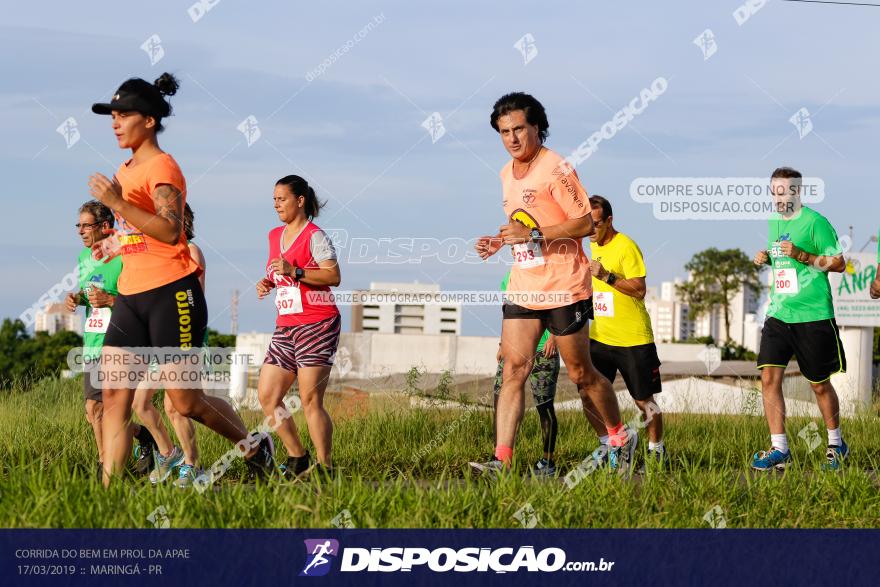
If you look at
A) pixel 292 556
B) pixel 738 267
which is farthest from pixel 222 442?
pixel 738 267

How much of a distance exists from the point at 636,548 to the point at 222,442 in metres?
3.89

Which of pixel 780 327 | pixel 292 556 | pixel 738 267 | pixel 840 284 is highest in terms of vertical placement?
pixel 738 267

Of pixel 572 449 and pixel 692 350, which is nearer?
pixel 572 449

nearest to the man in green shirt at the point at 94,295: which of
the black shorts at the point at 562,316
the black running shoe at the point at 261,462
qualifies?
the black running shoe at the point at 261,462

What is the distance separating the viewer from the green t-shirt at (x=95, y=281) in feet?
22.2

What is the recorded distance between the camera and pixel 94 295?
6645 mm

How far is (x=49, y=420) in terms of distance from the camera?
8.63 meters

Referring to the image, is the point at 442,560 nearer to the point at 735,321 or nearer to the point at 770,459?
the point at 770,459

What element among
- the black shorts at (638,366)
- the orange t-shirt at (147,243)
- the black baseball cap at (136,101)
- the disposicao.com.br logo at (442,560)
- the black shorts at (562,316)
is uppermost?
the black baseball cap at (136,101)

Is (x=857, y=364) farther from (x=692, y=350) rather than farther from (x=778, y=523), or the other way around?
(x=692, y=350)

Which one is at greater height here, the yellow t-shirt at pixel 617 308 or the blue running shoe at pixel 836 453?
the yellow t-shirt at pixel 617 308

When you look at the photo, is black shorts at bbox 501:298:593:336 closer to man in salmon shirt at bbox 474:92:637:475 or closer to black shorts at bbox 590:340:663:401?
man in salmon shirt at bbox 474:92:637:475

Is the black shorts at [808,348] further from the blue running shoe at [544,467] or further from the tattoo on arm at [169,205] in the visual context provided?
the tattoo on arm at [169,205]

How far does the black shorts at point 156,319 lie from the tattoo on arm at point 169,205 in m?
0.29
